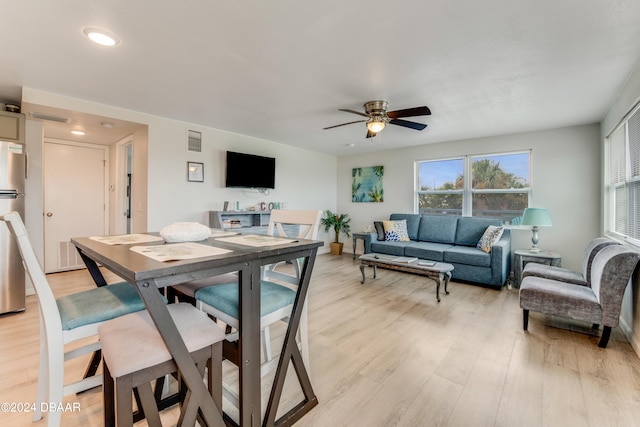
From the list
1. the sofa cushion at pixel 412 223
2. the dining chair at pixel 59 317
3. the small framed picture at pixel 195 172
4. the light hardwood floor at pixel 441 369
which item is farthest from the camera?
the sofa cushion at pixel 412 223

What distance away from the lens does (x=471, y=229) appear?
4812mm

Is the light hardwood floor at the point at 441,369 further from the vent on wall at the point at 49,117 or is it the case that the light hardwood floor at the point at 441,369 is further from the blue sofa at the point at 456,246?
the vent on wall at the point at 49,117

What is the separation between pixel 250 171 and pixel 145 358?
13.8 ft

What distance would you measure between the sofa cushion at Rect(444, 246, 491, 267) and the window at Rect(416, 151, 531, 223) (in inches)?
38.6

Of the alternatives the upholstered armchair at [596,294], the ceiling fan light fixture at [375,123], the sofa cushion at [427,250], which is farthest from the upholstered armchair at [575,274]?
the ceiling fan light fixture at [375,123]

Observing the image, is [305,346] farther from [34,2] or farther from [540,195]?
[540,195]

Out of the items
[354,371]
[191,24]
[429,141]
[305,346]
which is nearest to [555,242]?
[429,141]

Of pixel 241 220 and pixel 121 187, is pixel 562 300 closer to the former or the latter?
pixel 241 220

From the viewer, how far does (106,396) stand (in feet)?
4.03

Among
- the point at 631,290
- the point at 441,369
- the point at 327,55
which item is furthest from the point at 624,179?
the point at 327,55

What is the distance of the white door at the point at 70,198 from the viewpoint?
15.0 feet

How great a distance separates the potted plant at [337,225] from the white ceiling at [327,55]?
323 centimetres

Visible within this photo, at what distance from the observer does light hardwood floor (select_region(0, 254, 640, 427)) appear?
62.3 inches

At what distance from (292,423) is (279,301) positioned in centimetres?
66
